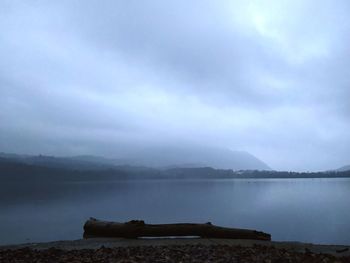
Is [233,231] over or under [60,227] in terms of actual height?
over

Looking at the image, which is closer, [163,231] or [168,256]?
[168,256]

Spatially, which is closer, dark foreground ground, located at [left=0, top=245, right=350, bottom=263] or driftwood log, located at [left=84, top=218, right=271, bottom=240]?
dark foreground ground, located at [left=0, top=245, right=350, bottom=263]

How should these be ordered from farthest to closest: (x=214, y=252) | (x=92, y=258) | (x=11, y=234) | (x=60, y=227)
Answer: (x=60, y=227) < (x=11, y=234) < (x=214, y=252) < (x=92, y=258)

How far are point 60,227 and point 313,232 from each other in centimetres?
2311

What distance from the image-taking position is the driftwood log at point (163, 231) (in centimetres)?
1622

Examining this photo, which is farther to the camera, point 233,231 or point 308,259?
point 233,231

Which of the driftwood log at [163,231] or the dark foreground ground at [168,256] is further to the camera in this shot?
the driftwood log at [163,231]

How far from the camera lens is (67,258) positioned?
10.1 meters

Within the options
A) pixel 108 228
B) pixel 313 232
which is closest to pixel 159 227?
pixel 108 228

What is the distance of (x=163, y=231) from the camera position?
16172mm

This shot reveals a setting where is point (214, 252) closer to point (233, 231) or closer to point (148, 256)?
point (148, 256)

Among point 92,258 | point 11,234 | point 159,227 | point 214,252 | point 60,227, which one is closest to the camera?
point 92,258

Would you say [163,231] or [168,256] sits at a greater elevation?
[168,256]

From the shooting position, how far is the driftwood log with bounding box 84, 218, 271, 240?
1622 cm
